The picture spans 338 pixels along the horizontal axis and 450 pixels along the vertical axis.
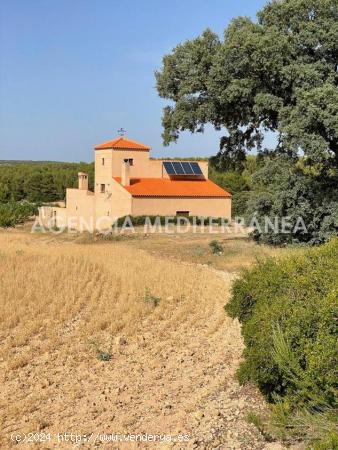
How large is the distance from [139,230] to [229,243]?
28.8 feet

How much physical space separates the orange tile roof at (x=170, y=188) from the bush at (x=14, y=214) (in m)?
12.1

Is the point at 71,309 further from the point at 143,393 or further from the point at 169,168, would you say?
the point at 169,168

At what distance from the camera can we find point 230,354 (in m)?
8.22

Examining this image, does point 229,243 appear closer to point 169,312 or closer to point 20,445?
point 169,312

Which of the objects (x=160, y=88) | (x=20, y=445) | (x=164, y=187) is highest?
(x=160, y=88)

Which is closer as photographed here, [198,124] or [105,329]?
[105,329]

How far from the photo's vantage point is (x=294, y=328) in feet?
17.1

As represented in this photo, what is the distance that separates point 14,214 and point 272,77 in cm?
3063

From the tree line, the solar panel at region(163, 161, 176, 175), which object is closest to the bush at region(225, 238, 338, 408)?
the solar panel at region(163, 161, 176, 175)

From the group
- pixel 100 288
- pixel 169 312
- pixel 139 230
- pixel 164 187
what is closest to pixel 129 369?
pixel 169 312

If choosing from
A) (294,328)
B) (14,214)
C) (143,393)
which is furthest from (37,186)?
(294,328)

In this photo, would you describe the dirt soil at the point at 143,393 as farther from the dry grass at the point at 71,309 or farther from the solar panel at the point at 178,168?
the solar panel at the point at 178,168

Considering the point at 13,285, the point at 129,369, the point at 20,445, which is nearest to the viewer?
the point at 20,445

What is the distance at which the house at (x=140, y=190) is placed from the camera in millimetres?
33875
